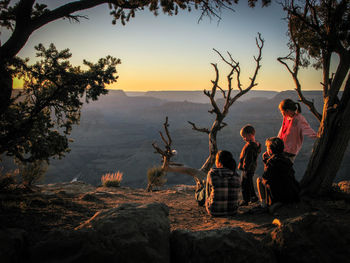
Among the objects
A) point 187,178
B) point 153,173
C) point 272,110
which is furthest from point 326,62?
point 272,110

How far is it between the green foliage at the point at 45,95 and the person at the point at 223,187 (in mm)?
2896

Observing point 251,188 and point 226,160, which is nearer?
point 226,160

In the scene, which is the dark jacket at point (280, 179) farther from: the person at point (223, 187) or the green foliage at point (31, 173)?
the green foliage at point (31, 173)

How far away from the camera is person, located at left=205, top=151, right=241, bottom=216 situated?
3.65 m

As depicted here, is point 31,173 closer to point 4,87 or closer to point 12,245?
point 4,87

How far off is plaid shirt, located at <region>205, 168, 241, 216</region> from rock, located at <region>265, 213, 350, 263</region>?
5.17ft

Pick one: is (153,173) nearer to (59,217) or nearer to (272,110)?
(59,217)

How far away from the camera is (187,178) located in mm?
48812

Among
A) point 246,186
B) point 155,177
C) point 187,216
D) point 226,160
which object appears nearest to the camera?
point 226,160

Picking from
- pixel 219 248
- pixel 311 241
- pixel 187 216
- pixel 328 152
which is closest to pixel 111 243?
pixel 219 248

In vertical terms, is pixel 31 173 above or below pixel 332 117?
below

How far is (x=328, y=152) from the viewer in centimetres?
402

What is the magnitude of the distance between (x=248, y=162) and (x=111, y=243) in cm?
348

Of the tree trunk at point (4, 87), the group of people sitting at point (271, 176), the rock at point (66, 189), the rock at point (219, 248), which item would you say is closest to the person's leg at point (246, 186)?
the group of people sitting at point (271, 176)
